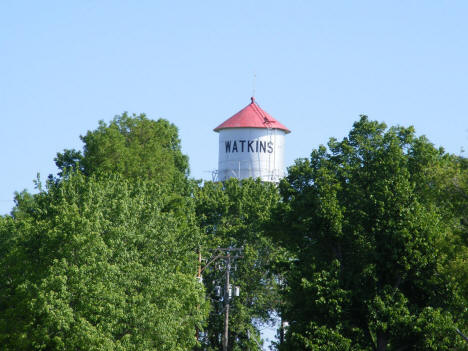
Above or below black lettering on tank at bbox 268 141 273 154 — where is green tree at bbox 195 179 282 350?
below

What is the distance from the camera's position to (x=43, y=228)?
4353 centimetres

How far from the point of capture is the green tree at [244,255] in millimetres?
68875

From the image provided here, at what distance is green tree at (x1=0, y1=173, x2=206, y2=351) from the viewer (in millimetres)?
41219

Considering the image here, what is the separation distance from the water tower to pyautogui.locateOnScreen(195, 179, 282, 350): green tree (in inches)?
780

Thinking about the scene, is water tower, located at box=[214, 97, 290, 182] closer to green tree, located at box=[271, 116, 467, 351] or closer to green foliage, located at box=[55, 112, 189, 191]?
green foliage, located at box=[55, 112, 189, 191]

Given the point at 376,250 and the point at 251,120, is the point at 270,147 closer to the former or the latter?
the point at 251,120

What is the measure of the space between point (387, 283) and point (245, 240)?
28.2 m

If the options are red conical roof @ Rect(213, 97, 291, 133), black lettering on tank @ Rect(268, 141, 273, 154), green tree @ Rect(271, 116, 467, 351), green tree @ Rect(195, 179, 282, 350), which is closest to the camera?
green tree @ Rect(271, 116, 467, 351)

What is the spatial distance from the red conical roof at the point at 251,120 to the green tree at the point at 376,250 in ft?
155

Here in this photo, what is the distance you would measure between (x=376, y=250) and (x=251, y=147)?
50.6 m

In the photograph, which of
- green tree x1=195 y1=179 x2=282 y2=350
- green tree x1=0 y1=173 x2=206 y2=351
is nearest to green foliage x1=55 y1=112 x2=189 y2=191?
green tree x1=195 y1=179 x2=282 y2=350

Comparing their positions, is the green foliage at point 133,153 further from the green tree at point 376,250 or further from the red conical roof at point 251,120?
the red conical roof at point 251,120

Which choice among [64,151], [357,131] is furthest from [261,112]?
[357,131]

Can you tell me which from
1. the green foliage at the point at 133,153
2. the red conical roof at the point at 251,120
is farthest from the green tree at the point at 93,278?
the red conical roof at the point at 251,120
